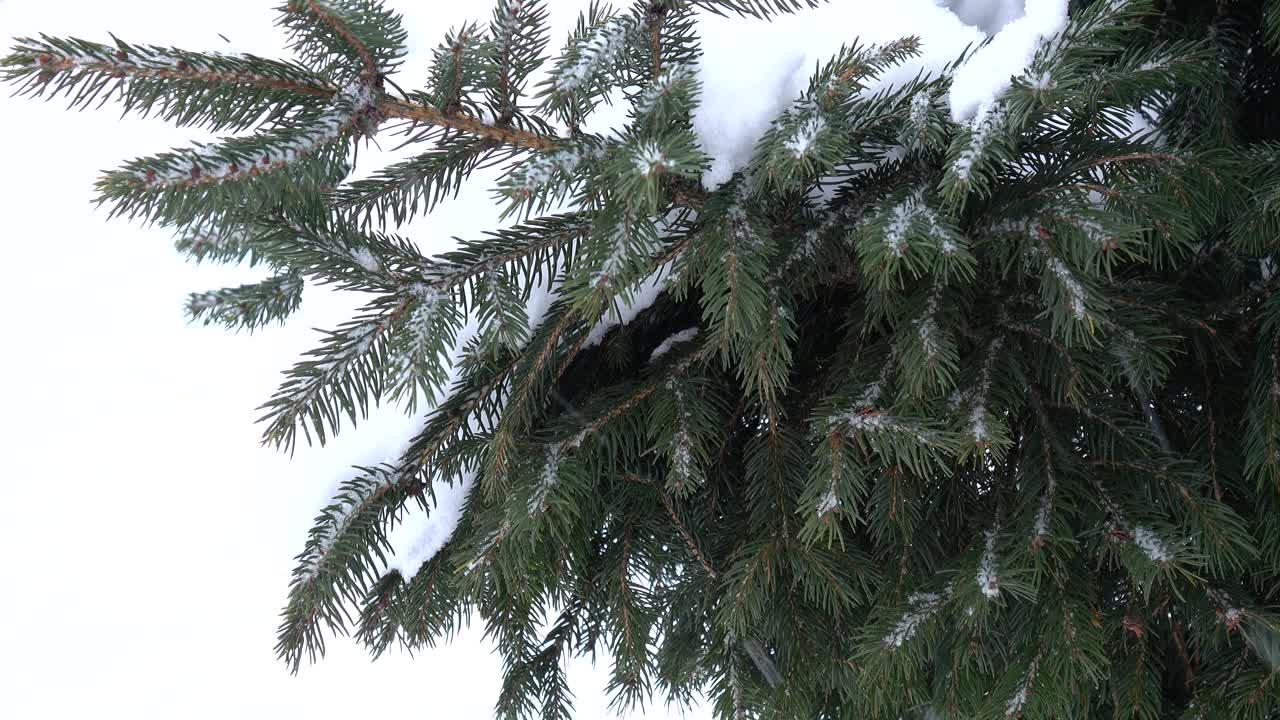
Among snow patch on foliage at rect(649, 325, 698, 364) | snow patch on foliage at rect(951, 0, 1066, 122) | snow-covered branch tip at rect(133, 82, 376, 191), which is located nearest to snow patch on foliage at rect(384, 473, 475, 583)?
snow patch on foliage at rect(649, 325, 698, 364)

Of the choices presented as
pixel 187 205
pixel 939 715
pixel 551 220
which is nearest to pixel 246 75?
pixel 187 205

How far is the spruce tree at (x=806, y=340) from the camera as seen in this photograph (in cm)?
51

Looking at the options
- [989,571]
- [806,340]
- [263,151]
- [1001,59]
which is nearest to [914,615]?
[989,571]

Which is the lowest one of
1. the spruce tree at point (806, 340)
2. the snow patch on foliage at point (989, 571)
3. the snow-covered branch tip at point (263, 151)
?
the snow patch on foliage at point (989, 571)

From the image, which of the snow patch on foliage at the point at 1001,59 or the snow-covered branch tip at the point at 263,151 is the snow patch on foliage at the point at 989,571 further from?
the snow-covered branch tip at the point at 263,151

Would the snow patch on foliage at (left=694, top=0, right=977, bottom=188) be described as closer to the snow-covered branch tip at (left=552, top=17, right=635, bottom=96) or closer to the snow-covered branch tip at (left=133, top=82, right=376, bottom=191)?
the snow-covered branch tip at (left=552, top=17, right=635, bottom=96)

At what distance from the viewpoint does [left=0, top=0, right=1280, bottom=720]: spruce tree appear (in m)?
0.51

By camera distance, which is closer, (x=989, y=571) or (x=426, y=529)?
(x=989, y=571)

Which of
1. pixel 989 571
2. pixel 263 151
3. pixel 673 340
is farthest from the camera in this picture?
pixel 673 340

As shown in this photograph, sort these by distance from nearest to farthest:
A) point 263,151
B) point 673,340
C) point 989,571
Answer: point 263,151, point 989,571, point 673,340

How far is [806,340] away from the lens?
0.77m

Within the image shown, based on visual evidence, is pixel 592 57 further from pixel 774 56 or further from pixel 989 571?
pixel 989 571

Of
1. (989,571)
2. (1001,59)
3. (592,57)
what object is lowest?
(989,571)

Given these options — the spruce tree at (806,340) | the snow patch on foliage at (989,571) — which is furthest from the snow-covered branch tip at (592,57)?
the snow patch on foliage at (989,571)
